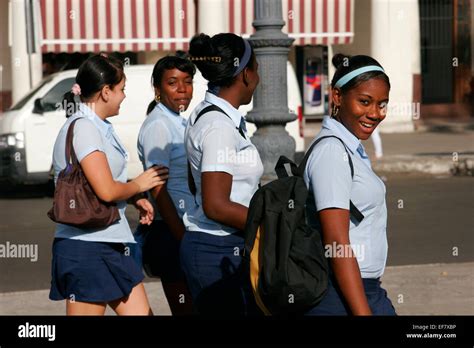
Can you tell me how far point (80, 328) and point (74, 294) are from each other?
24 centimetres

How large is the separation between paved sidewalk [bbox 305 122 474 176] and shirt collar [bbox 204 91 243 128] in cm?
1233

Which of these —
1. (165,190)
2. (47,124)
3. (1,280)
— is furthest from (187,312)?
(47,124)

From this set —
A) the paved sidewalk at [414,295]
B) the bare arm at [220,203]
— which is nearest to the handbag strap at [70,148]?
the bare arm at [220,203]

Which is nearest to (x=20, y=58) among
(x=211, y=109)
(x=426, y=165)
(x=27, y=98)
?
(x=27, y=98)

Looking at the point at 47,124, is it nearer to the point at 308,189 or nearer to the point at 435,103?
the point at 308,189

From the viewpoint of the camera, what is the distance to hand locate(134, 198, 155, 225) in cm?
500

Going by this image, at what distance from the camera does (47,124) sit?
14.2 metres

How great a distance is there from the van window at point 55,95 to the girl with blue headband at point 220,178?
406 inches

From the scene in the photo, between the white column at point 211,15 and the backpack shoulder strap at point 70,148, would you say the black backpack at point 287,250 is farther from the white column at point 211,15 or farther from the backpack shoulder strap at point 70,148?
the white column at point 211,15

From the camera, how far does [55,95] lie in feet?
47.4

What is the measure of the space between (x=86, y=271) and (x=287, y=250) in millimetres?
1439

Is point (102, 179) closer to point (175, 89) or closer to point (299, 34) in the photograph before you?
point (175, 89)

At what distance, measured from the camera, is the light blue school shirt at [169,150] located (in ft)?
16.5

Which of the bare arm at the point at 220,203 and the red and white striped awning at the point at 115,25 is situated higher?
the red and white striped awning at the point at 115,25
